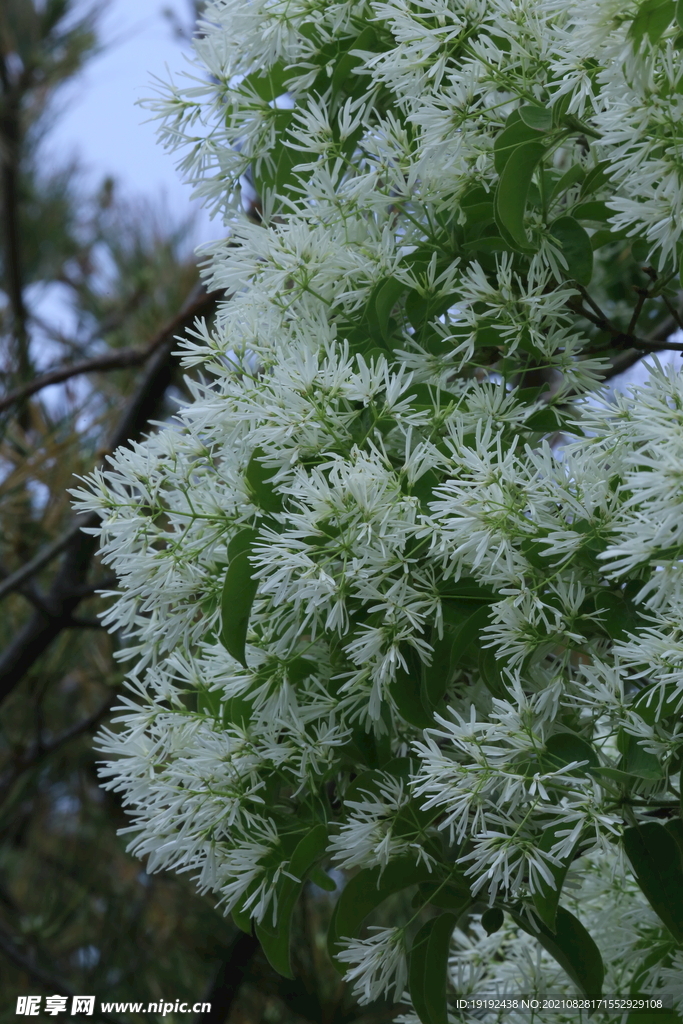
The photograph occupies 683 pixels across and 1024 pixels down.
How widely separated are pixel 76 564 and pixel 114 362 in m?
0.34

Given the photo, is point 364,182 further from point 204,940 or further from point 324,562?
point 204,940

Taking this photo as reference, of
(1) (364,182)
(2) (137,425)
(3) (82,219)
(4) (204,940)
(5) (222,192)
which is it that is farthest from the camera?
(3) (82,219)

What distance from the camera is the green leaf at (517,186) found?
693 millimetres

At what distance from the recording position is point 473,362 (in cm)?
81

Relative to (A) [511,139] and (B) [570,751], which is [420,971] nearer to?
(B) [570,751]

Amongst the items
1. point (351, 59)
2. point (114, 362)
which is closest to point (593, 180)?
point (351, 59)

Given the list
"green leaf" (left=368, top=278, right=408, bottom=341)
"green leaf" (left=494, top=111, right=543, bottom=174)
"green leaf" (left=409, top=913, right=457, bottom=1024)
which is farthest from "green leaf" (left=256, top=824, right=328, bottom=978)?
"green leaf" (left=494, top=111, right=543, bottom=174)

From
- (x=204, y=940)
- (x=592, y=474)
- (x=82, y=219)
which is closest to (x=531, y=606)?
(x=592, y=474)

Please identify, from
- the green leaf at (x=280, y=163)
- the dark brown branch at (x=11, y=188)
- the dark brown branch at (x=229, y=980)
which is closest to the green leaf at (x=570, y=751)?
the green leaf at (x=280, y=163)

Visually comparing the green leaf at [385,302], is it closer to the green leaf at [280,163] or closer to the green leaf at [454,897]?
the green leaf at [280,163]

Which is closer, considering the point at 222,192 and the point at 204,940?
the point at 222,192

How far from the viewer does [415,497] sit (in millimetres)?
661

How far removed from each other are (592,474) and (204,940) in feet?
4.39

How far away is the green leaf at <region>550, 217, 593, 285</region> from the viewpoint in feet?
2.55
